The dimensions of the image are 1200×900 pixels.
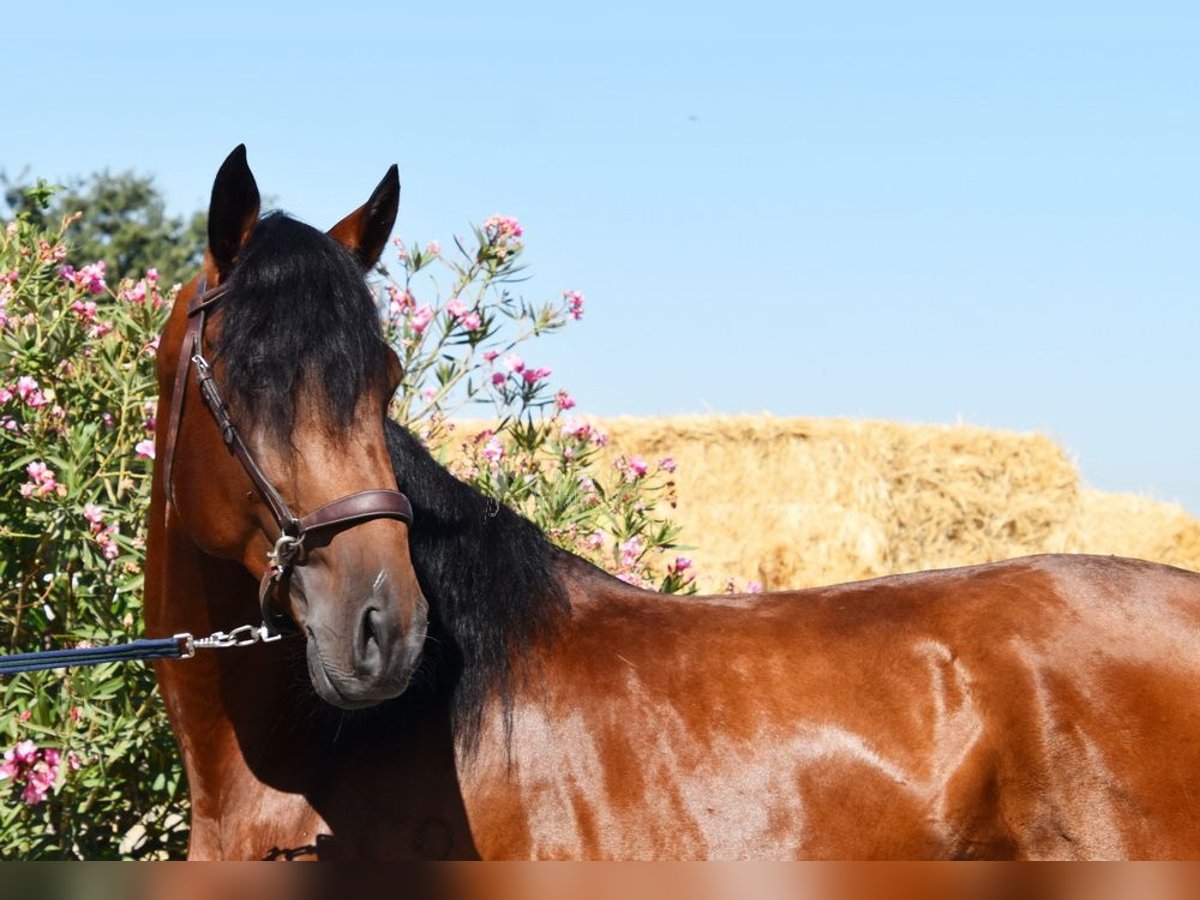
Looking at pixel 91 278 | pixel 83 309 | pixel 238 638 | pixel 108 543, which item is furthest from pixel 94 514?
pixel 238 638

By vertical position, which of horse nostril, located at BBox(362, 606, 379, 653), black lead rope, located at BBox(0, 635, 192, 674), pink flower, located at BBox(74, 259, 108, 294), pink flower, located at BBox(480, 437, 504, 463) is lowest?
black lead rope, located at BBox(0, 635, 192, 674)

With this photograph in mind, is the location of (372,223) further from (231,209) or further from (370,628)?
(370,628)

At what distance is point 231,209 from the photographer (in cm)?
284

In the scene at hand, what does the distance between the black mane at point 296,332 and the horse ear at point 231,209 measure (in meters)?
0.09

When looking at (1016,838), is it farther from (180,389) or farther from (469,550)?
(180,389)

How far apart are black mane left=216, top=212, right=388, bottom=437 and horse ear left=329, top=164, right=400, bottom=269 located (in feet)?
0.95

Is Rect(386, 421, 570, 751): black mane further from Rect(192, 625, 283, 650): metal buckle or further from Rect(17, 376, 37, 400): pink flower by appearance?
Rect(17, 376, 37, 400): pink flower

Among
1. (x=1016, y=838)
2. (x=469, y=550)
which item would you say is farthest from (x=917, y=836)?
(x=469, y=550)

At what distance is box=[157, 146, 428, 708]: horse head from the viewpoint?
2.49 metres

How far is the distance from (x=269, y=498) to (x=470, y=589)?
649mm

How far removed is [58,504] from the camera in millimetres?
4211

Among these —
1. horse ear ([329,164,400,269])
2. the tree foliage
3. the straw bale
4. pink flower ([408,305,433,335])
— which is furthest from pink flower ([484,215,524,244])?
the tree foliage

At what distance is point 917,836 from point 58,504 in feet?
9.09

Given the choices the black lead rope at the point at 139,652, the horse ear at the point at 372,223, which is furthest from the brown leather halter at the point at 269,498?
the horse ear at the point at 372,223
